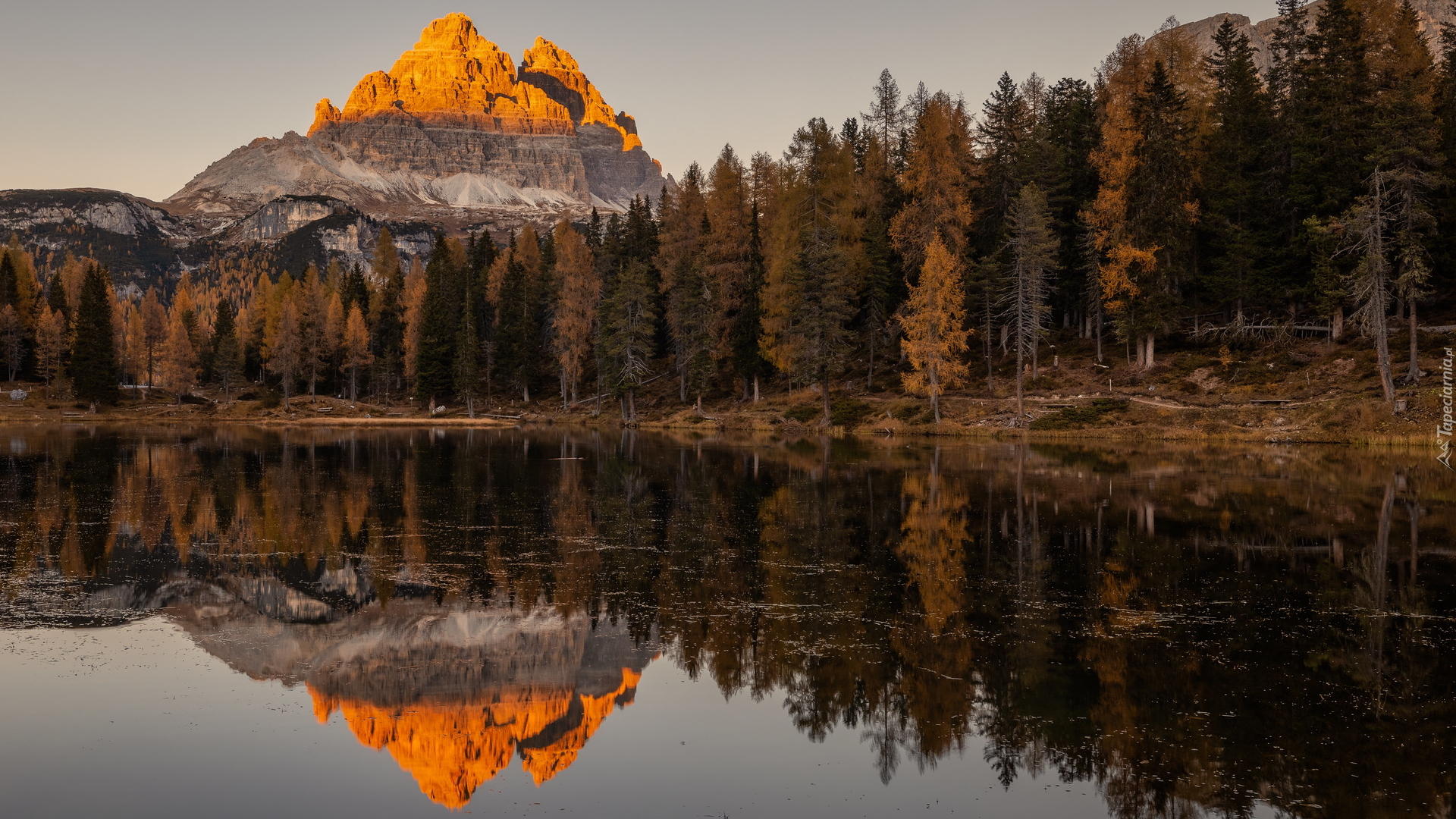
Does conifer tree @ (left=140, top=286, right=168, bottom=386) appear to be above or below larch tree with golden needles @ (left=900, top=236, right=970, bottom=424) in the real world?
above

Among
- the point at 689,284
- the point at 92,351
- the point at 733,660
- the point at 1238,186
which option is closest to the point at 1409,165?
the point at 1238,186

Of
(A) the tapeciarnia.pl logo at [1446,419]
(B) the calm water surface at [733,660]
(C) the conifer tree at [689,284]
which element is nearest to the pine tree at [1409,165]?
(A) the tapeciarnia.pl logo at [1446,419]

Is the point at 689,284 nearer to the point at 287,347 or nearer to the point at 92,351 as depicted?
the point at 287,347

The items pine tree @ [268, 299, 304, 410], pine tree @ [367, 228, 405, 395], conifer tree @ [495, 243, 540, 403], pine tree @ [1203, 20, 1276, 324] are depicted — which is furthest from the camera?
pine tree @ [367, 228, 405, 395]

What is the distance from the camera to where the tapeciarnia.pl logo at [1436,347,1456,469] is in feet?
124

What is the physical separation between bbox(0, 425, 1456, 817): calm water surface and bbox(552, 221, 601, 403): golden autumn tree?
2325 inches

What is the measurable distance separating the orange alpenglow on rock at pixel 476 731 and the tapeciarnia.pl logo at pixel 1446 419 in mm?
39114

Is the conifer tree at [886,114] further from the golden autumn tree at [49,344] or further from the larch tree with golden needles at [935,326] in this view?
the golden autumn tree at [49,344]

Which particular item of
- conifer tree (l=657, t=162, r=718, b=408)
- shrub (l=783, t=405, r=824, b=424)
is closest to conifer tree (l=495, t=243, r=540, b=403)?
conifer tree (l=657, t=162, r=718, b=408)

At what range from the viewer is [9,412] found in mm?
88438

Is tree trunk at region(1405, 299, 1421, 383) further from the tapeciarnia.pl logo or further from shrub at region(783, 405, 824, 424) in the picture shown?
shrub at region(783, 405, 824, 424)

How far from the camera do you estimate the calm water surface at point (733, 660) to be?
27.4 ft

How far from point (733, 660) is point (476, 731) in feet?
Answer: 11.7

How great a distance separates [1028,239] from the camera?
54.6m
